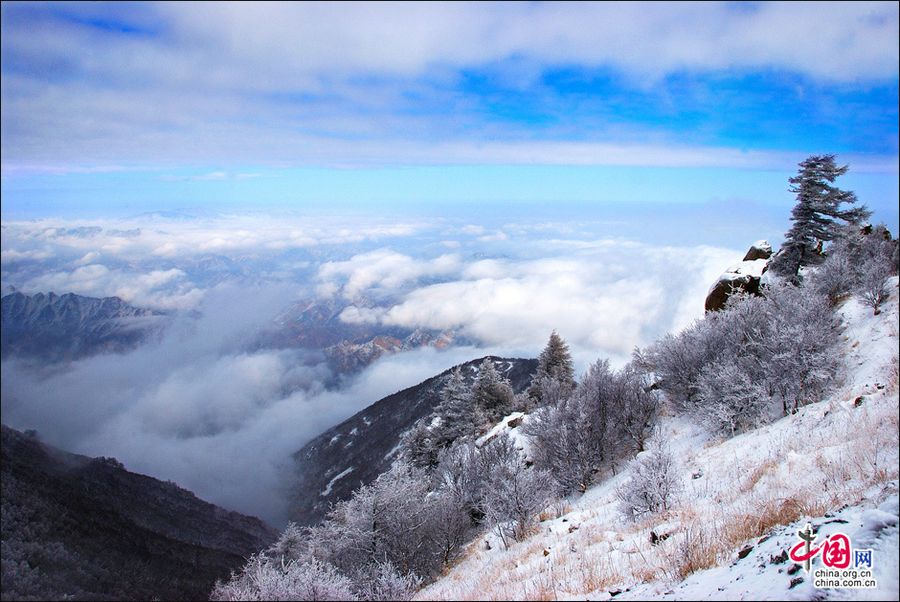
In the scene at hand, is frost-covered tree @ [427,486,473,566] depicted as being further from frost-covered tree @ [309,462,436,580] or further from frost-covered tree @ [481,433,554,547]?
frost-covered tree @ [481,433,554,547]

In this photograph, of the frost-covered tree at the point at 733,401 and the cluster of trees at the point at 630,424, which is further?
the frost-covered tree at the point at 733,401

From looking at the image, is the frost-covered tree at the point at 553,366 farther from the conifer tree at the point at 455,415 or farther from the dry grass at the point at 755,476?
the dry grass at the point at 755,476

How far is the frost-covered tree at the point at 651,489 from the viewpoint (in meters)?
10.6

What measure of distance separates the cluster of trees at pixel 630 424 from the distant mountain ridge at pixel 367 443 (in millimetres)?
45309

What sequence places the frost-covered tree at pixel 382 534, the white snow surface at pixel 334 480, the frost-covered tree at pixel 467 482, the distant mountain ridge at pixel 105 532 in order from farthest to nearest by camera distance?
the white snow surface at pixel 334 480 → the distant mountain ridge at pixel 105 532 → the frost-covered tree at pixel 467 482 → the frost-covered tree at pixel 382 534

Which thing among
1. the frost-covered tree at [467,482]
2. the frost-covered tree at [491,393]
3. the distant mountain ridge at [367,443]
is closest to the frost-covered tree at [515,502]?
the frost-covered tree at [467,482]

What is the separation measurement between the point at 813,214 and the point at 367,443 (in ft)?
290

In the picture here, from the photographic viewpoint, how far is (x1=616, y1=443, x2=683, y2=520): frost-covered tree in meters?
10.6

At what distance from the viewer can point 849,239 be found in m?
25.9

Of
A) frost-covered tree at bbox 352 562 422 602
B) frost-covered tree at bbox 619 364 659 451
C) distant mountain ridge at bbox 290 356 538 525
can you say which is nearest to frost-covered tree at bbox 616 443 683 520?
frost-covered tree at bbox 352 562 422 602

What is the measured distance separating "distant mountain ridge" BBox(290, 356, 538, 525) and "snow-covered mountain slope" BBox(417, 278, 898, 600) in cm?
5733

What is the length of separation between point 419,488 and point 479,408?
2458 centimetres

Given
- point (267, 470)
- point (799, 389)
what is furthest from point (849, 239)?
point (267, 470)

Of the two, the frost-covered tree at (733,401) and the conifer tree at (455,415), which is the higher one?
the frost-covered tree at (733,401)
